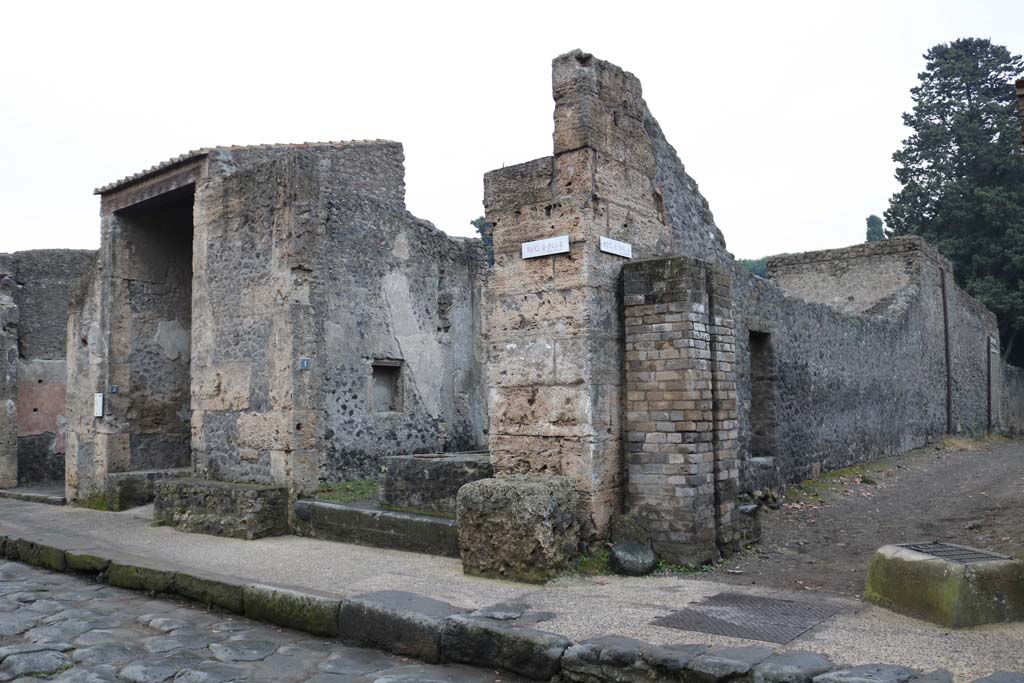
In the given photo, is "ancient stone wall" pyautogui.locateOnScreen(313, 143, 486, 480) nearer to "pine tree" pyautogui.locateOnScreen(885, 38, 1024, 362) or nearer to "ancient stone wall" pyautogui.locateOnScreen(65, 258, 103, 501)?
"ancient stone wall" pyautogui.locateOnScreen(65, 258, 103, 501)

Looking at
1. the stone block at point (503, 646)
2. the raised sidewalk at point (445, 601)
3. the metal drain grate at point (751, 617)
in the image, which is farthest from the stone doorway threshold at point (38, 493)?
the metal drain grate at point (751, 617)

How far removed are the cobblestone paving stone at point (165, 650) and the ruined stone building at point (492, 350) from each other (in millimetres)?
1499

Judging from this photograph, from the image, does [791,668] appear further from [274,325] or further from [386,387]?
[386,387]

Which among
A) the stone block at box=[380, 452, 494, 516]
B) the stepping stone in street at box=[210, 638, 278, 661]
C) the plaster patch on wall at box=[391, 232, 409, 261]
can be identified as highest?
the plaster patch on wall at box=[391, 232, 409, 261]

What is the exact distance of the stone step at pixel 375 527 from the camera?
6836mm

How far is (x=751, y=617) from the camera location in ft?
15.6

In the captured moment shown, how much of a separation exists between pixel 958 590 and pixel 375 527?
15.4 ft

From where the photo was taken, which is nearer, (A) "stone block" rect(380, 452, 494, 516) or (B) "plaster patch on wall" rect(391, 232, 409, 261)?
(A) "stone block" rect(380, 452, 494, 516)

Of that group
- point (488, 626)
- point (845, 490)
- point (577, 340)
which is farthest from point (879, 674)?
point (845, 490)

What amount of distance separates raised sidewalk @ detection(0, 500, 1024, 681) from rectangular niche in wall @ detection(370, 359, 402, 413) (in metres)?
2.09

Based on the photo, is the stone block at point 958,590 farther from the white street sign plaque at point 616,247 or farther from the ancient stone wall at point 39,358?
the ancient stone wall at point 39,358

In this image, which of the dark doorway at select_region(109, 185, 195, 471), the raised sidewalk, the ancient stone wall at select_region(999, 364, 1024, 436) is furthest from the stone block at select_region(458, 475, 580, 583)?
the ancient stone wall at select_region(999, 364, 1024, 436)

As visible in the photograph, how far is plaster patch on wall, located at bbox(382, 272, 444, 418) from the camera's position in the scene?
32.0 ft

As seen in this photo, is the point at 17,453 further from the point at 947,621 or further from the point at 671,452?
the point at 947,621
